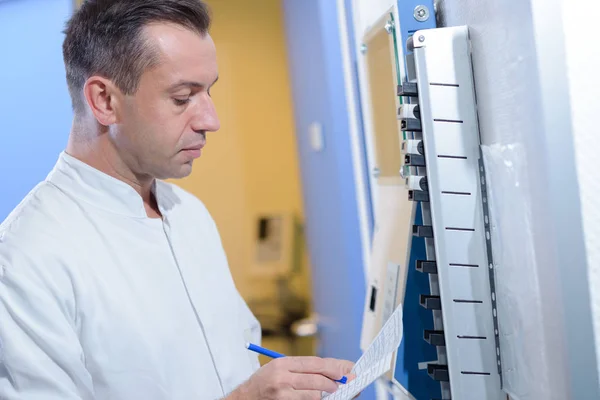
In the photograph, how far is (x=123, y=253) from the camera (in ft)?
3.67

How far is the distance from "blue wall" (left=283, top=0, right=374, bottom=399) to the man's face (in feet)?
2.39

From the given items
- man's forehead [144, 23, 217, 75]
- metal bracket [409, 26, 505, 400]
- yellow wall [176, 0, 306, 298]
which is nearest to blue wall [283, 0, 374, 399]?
man's forehead [144, 23, 217, 75]

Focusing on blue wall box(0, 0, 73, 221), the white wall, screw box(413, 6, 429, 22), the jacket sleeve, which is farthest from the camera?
blue wall box(0, 0, 73, 221)

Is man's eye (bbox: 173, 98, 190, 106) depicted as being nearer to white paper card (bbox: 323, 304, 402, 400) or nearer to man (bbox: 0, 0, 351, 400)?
man (bbox: 0, 0, 351, 400)

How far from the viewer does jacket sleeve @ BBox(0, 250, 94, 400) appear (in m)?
0.92

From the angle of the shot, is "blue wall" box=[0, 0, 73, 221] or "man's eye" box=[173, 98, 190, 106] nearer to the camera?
"man's eye" box=[173, 98, 190, 106]

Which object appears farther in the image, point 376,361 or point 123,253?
point 123,253

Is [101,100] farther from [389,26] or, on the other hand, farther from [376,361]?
[376,361]

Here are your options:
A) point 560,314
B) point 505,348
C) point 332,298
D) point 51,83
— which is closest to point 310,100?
point 332,298

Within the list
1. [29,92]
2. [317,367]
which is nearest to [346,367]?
[317,367]

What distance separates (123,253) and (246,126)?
139 inches

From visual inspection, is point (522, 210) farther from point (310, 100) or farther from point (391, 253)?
point (310, 100)

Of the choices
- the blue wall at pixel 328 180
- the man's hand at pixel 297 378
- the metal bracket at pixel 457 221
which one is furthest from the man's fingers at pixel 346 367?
the blue wall at pixel 328 180

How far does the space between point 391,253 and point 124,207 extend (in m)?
0.53
